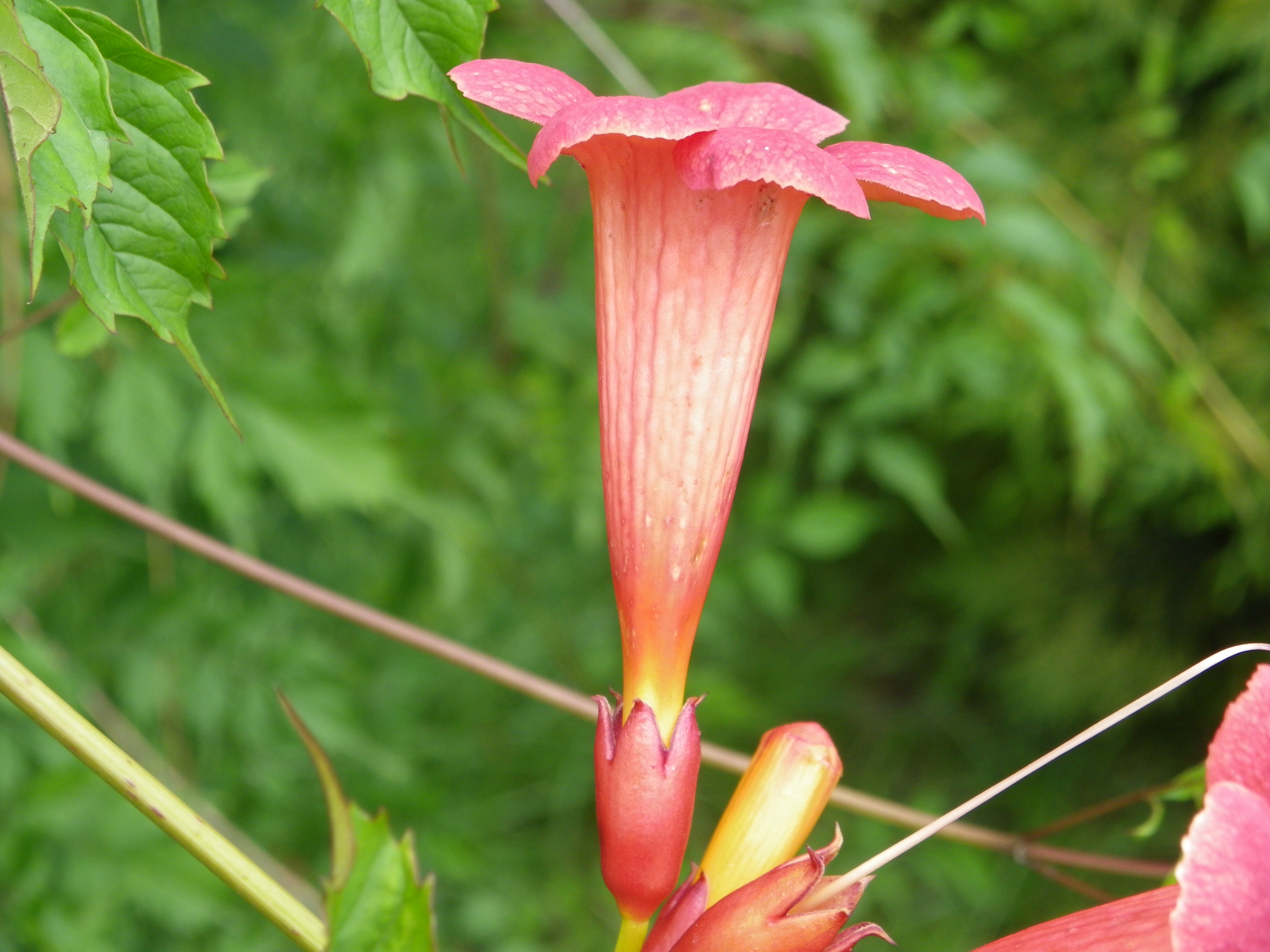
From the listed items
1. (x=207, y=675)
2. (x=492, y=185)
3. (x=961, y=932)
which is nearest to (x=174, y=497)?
(x=207, y=675)

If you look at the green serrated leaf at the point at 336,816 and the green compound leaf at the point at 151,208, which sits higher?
the green compound leaf at the point at 151,208

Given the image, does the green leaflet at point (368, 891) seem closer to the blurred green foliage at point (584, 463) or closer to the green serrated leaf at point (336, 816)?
the green serrated leaf at point (336, 816)

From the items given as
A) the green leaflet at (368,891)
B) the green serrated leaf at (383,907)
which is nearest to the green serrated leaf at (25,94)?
the green leaflet at (368,891)

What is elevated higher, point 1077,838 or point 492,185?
point 492,185

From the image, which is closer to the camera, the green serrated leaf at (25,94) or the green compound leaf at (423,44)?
the green serrated leaf at (25,94)

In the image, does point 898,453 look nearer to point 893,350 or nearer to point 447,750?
point 893,350

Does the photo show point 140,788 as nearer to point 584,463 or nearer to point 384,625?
point 384,625
